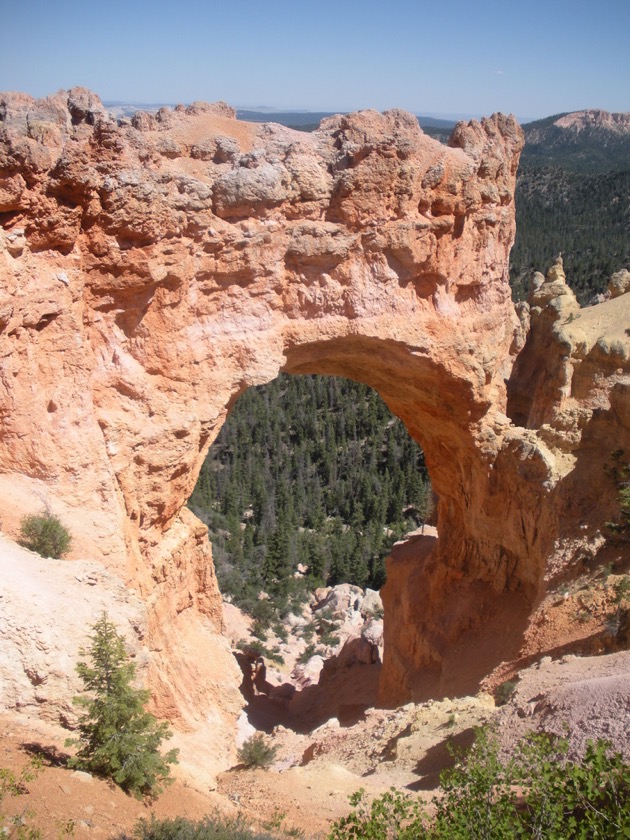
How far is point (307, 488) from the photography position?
42219 mm

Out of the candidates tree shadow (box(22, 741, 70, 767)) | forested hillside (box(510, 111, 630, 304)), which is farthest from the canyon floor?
forested hillside (box(510, 111, 630, 304))

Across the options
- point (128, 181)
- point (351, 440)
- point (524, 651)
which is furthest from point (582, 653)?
point (351, 440)

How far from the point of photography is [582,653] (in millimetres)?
11086

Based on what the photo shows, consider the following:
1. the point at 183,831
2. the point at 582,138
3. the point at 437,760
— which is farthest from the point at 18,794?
the point at 582,138

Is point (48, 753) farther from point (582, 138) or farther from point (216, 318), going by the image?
point (582, 138)

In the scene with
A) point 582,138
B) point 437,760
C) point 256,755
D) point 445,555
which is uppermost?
point 582,138

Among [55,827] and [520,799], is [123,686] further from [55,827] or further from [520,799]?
[520,799]

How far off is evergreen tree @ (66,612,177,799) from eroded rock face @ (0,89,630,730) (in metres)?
2.59

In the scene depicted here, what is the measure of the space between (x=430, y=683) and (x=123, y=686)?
10202mm

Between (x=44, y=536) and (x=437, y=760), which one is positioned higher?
(x=44, y=536)

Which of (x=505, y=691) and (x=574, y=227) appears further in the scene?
(x=574, y=227)

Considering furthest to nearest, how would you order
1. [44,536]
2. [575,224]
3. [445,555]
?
[575,224] < [445,555] < [44,536]

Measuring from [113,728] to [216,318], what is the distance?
7185 millimetres

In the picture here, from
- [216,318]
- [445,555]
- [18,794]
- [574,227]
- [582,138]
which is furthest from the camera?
[582,138]
